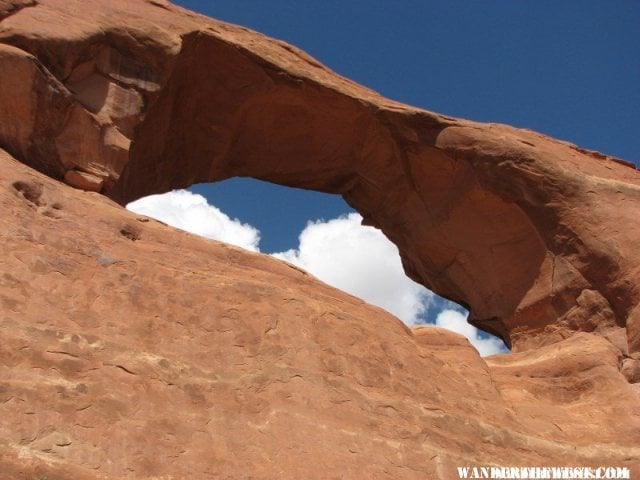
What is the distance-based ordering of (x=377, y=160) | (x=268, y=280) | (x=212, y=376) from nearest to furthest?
(x=212, y=376) → (x=268, y=280) → (x=377, y=160)

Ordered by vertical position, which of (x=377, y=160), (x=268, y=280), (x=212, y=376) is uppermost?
(x=377, y=160)

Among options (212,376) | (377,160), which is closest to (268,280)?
(212,376)

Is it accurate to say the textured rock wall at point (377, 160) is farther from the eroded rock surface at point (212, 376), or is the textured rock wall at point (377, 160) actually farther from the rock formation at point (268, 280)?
the eroded rock surface at point (212, 376)

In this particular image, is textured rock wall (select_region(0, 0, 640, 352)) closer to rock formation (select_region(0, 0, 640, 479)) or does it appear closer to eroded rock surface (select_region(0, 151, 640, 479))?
rock formation (select_region(0, 0, 640, 479))

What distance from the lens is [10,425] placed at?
6.19m

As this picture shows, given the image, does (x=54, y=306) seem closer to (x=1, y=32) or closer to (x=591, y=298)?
(x=1, y=32)

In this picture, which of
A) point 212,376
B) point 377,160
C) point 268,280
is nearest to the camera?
point 212,376

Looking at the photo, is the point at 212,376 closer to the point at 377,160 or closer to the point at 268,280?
the point at 268,280

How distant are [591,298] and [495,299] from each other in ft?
6.16

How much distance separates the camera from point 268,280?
9336mm

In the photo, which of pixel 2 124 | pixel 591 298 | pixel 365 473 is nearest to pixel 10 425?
pixel 365 473

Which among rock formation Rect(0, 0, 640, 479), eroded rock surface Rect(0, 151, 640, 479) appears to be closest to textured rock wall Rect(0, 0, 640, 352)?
rock formation Rect(0, 0, 640, 479)

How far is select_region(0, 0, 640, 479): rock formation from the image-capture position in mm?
7082

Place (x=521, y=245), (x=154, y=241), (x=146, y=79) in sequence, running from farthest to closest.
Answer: (x=521, y=245)
(x=146, y=79)
(x=154, y=241)
